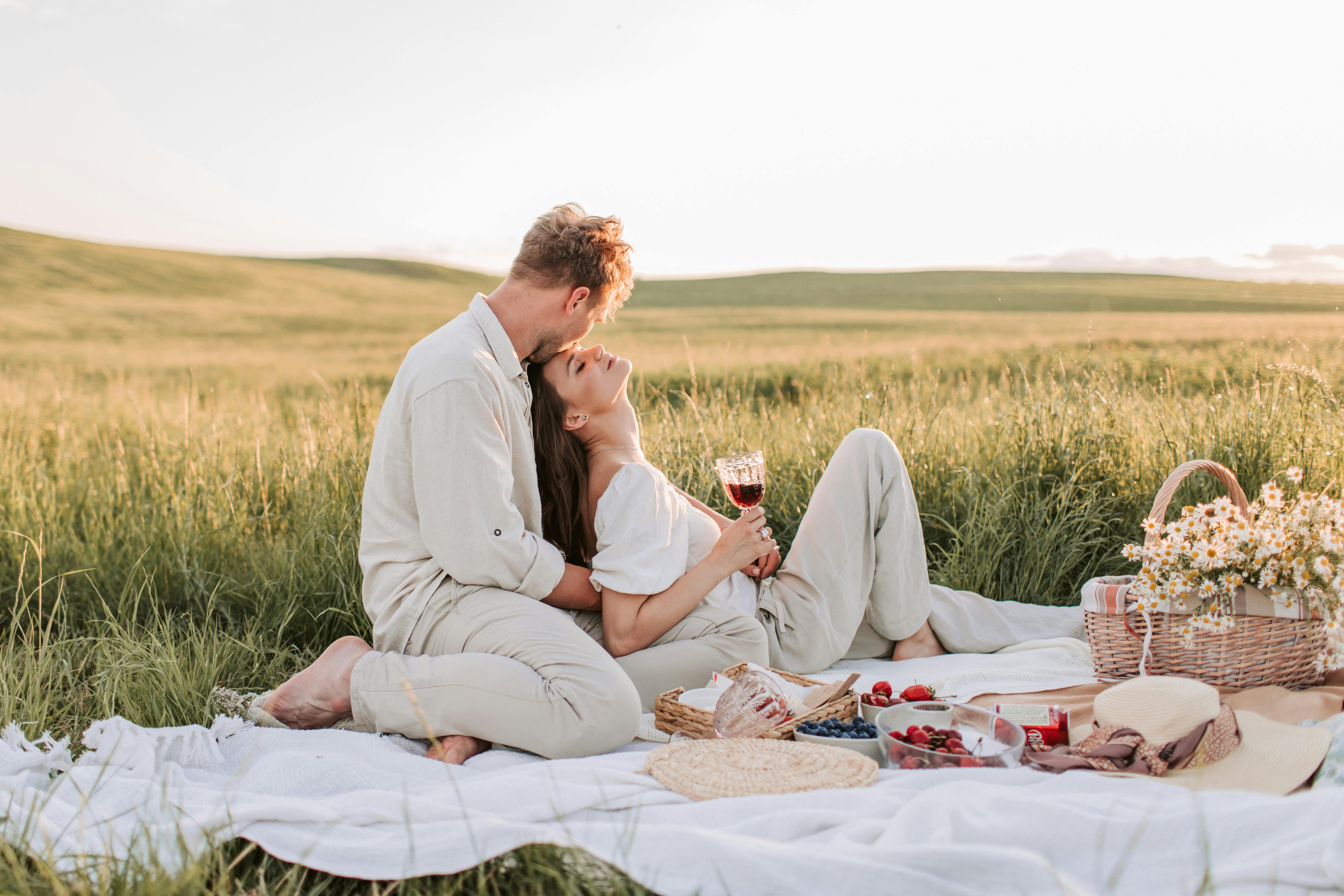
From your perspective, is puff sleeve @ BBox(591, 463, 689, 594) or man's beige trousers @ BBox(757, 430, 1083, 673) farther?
man's beige trousers @ BBox(757, 430, 1083, 673)

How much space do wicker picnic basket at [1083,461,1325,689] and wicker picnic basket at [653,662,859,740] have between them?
959 millimetres

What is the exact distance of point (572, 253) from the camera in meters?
3.04

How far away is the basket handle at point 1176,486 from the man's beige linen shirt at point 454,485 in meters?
1.92

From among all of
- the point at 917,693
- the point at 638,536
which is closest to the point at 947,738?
the point at 917,693

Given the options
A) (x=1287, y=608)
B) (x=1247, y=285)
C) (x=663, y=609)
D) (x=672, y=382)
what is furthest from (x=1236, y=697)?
(x=1247, y=285)

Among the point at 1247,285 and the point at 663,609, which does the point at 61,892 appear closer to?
the point at 663,609

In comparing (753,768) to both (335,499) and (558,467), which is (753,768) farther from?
(335,499)

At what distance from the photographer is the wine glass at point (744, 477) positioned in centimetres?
296

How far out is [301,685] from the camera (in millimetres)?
2986

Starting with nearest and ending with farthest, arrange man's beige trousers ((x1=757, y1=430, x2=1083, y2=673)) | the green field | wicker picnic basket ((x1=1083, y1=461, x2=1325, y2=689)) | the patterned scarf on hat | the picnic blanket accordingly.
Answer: the picnic blanket
the patterned scarf on hat
wicker picnic basket ((x1=1083, y1=461, x2=1325, y2=689))
the green field
man's beige trousers ((x1=757, y1=430, x2=1083, y2=673))

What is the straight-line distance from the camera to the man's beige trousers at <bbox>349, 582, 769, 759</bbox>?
2.72 metres

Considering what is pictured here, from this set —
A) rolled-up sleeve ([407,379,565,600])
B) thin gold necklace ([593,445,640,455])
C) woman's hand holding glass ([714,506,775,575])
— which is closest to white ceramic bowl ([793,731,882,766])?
woman's hand holding glass ([714,506,775,575])

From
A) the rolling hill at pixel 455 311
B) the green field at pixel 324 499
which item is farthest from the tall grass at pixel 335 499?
the rolling hill at pixel 455 311

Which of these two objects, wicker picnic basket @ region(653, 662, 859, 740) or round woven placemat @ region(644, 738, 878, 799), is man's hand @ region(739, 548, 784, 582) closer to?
wicker picnic basket @ region(653, 662, 859, 740)
